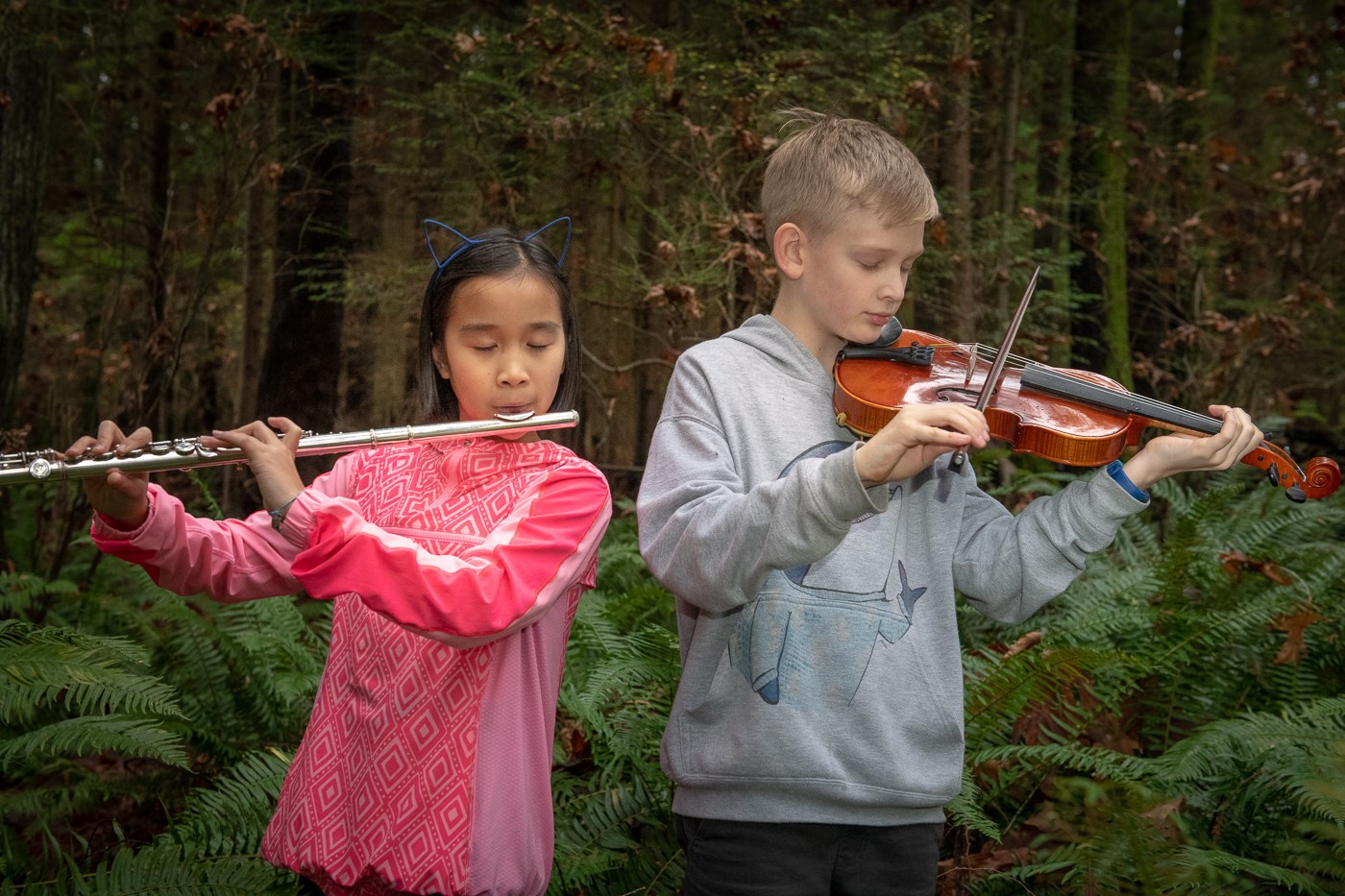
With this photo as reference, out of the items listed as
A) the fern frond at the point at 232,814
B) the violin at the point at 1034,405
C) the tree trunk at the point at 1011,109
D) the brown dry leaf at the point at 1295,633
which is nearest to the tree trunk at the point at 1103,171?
the tree trunk at the point at 1011,109

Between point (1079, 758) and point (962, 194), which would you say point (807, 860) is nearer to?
point (1079, 758)

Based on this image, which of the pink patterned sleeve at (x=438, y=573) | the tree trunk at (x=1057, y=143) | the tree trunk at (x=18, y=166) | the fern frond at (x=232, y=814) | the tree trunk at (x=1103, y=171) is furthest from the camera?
the tree trunk at (x=1103, y=171)

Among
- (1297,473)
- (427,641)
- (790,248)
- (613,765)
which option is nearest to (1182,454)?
(1297,473)

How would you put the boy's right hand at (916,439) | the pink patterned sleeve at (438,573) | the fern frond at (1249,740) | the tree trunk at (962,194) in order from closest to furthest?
1. the boy's right hand at (916,439)
2. the pink patterned sleeve at (438,573)
3. the fern frond at (1249,740)
4. the tree trunk at (962,194)

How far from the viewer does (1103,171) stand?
9469 millimetres

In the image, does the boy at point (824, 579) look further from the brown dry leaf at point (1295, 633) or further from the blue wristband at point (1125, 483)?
the brown dry leaf at point (1295, 633)

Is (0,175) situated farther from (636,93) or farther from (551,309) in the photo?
(551,309)

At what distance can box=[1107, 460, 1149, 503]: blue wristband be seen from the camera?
220cm

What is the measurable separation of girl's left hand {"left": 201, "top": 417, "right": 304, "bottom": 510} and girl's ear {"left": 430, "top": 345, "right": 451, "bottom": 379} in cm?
38

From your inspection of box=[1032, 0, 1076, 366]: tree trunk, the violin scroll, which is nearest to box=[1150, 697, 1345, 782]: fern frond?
the violin scroll

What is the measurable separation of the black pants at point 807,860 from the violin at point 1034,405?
74 centimetres

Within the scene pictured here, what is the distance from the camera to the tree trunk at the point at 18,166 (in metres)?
6.00

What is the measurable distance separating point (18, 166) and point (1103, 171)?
25.2 ft

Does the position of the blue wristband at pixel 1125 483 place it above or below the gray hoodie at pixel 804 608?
above
